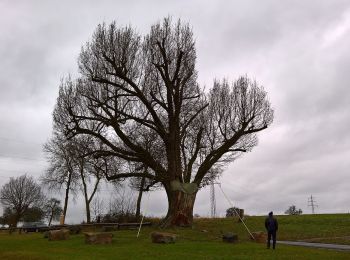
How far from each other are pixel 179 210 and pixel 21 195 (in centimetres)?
5451

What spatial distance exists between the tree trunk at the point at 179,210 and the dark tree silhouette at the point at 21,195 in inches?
1975

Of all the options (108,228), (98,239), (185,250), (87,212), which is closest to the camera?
(185,250)

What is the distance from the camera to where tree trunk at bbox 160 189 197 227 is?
3288 cm

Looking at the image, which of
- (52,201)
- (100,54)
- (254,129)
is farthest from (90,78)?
(52,201)

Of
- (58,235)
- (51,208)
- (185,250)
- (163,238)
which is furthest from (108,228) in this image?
(51,208)

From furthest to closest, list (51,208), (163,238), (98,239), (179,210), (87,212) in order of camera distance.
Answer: (51,208)
(87,212)
(179,210)
(98,239)
(163,238)

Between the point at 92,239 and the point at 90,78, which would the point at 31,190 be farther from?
the point at 92,239

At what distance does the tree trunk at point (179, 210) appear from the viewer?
32.9 meters

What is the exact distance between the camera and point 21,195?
8050 centimetres

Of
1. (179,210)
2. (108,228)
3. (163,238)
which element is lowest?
(163,238)

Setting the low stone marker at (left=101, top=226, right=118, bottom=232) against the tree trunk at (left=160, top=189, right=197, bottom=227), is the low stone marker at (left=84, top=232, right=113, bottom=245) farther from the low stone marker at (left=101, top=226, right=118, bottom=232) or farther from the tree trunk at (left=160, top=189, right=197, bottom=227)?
the low stone marker at (left=101, top=226, right=118, bottom=232)

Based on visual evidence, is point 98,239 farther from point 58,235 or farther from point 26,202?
point 26,202

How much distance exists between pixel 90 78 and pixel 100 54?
1890 millimetres

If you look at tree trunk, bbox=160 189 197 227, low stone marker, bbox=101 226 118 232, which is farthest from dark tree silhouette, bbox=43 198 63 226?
tree trunk, bbox=160 189 197 227
